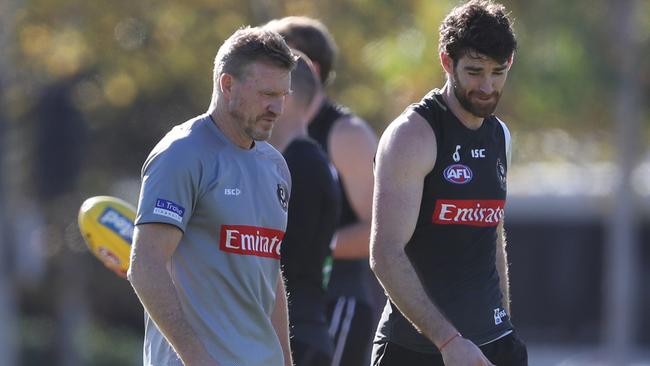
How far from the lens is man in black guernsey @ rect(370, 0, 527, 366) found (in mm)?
4832

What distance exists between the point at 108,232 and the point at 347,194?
135 cm

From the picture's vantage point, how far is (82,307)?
19359 millimetres

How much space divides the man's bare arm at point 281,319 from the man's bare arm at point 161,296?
55 cm

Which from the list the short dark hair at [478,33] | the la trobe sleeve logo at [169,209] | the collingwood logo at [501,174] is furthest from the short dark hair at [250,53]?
the collingwood logo at [501,174]

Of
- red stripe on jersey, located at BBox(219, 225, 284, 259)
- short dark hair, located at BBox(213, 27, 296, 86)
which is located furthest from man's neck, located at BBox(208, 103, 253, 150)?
red stripe on jersey, located at BBox(219, 225, 284, 259)

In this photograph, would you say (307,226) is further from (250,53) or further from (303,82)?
(250,53)

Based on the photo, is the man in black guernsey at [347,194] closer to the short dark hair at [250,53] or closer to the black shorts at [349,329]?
the black shorts at [349,329]

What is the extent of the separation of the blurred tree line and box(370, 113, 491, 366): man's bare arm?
901cm

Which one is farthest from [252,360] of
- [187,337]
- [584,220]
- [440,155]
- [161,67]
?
[584,220]

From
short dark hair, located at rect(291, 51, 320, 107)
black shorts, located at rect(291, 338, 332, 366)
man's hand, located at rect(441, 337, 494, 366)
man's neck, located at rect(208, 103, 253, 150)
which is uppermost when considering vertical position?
short dark hair, located at rect(291, 51, 320, 107)

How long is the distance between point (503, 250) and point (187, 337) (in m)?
1.55

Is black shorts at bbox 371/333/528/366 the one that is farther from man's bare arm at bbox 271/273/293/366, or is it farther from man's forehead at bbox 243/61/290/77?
man's forehead at bbox 243/61/290/77

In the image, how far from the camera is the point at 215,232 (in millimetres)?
4516

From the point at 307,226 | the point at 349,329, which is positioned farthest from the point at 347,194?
the point at 307,226
